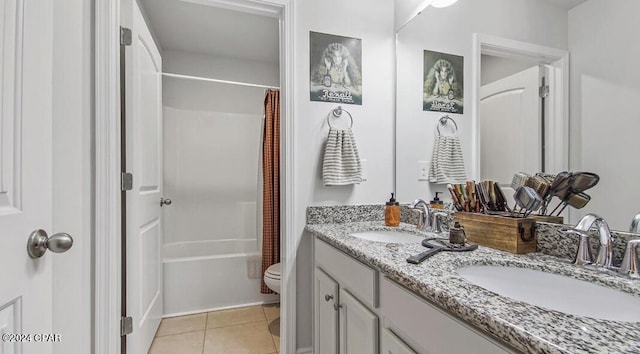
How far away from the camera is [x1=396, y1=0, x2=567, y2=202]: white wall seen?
1.01 metres

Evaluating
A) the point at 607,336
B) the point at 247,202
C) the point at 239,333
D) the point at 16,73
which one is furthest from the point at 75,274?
the point at 247,202

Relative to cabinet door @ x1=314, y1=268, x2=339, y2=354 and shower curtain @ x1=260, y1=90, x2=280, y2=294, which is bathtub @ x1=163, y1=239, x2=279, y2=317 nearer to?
shower curtain @ x1=260, y1=90, x2=280, y2=294

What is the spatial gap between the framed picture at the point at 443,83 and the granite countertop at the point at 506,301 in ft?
2.55

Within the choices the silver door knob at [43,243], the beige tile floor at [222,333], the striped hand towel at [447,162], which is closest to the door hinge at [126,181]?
the silver door knob at [43,243]

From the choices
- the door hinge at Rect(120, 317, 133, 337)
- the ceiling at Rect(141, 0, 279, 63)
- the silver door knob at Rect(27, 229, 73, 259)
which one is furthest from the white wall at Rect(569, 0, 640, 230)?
the door hinge at Rect(120, 317, 133, 337)

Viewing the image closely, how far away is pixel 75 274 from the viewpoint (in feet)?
3.70

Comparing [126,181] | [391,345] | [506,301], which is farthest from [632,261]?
[126,181]

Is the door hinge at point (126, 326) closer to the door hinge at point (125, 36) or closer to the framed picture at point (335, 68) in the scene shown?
the door hinge at point (125, 36)

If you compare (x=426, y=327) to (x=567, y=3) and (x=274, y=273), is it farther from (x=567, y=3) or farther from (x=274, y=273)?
(x=274, y=273)

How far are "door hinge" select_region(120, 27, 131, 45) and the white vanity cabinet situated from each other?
4.52 ft

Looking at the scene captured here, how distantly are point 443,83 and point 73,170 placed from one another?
170cm

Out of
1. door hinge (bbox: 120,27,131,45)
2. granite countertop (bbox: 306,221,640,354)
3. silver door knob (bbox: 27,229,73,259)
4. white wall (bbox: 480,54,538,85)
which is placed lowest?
granite countertop (bbox: 306,221,640,354)

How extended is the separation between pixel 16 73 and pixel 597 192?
1.52 meters

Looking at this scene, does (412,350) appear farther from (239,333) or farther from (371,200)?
(239,333)
